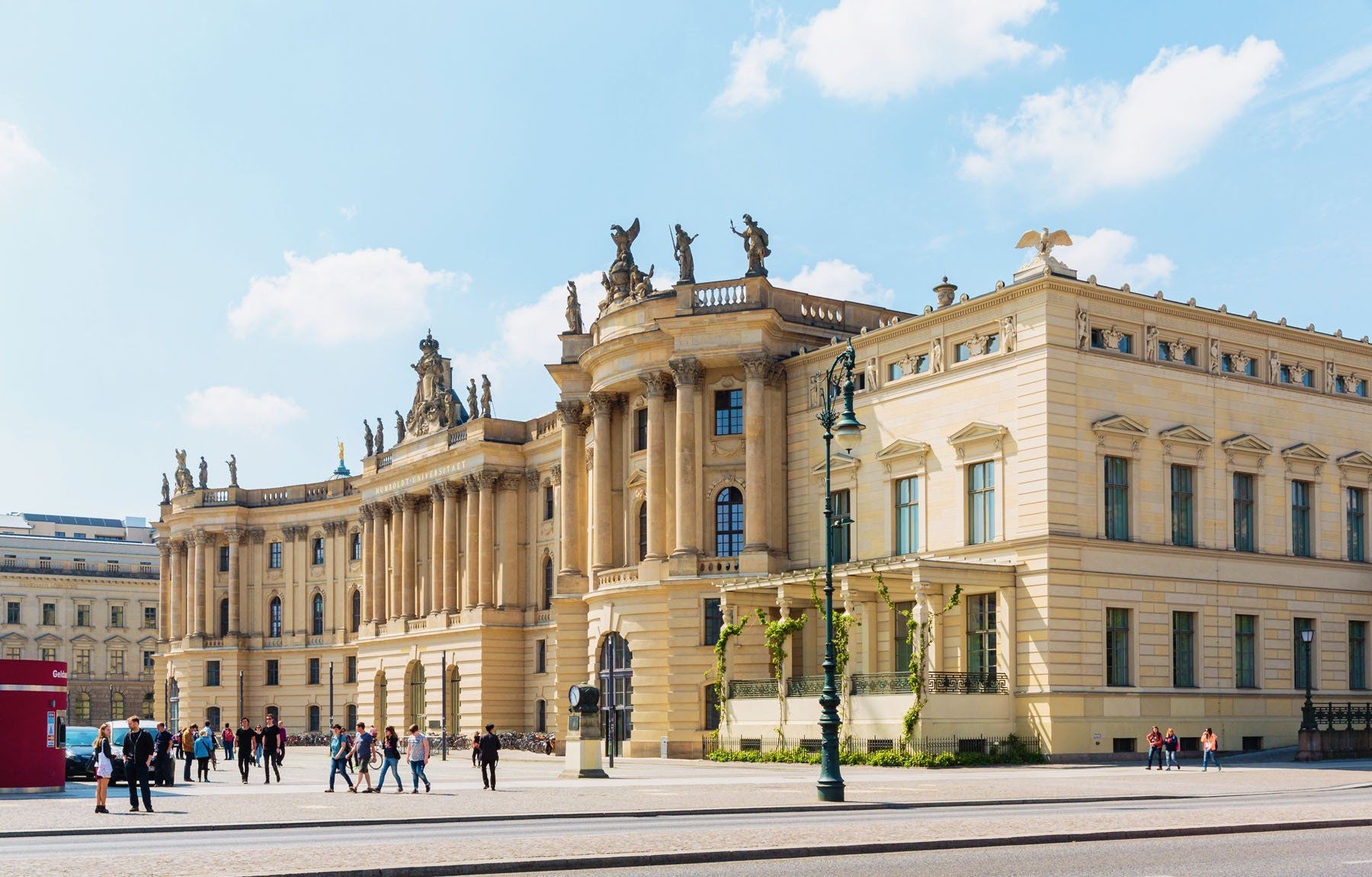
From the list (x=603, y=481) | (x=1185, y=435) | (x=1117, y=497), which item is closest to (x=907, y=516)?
(x=1117, y=497)

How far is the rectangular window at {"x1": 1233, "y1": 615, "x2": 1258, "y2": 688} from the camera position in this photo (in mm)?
56750

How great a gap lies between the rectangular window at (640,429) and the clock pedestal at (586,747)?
23112 millimetres

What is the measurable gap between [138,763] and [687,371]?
34121 millimetres

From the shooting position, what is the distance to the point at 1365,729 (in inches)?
2115

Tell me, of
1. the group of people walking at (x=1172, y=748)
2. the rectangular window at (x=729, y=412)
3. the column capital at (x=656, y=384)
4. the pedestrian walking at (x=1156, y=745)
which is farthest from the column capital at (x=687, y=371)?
the pedestrian walking at (x=1156, y=745)

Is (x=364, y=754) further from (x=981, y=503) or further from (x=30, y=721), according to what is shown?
(x=981, y=503)

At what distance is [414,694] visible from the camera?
97500 mm

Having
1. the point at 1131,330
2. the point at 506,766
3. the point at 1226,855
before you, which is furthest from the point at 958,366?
the point at 1226,855

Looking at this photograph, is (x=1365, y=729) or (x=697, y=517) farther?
(x=697, y=517)

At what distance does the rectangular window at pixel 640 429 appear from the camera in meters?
70.1

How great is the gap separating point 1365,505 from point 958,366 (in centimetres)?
1740

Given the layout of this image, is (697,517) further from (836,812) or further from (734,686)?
(836,812)

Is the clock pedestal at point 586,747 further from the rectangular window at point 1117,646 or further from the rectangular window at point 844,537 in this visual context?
the rectangular window at point 1117,646

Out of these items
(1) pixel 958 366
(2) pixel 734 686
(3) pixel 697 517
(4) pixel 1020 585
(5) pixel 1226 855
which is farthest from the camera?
(3) pixel 697 517
